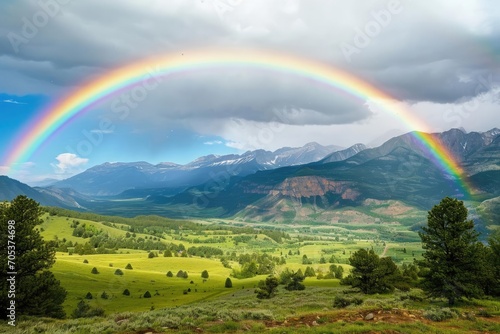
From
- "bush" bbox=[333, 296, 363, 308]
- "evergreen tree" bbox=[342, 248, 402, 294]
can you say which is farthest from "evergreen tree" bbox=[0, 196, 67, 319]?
"evergreen tree" bbox=[342, 248, 402, 294]

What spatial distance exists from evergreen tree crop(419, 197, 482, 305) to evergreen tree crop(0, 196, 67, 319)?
47683 mm

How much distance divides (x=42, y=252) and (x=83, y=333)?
76.6ft

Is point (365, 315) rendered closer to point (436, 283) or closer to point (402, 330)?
point (402, 330)

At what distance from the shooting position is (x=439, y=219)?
1565 inches

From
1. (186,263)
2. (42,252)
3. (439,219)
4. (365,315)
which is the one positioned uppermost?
(439,219)

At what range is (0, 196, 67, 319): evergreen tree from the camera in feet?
125

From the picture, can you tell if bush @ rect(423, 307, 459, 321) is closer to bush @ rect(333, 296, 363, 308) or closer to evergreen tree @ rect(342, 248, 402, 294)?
Answer: bush @ rect(333, 296, 363, 308)

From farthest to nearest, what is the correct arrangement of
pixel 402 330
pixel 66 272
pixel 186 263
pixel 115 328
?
1. pixel 186 263
2. pixel 66 272
3. pixel 115 328
4. pixel 402 330

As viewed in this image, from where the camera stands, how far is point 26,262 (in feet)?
130

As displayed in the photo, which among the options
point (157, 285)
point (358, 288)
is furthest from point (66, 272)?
point (358, 288)

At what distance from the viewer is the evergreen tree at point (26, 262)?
3809cm

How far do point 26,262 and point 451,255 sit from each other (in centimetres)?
5263

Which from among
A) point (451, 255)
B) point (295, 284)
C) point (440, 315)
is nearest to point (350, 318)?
point (440, 315)

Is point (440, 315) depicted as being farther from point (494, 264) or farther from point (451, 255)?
point (494, 264)
